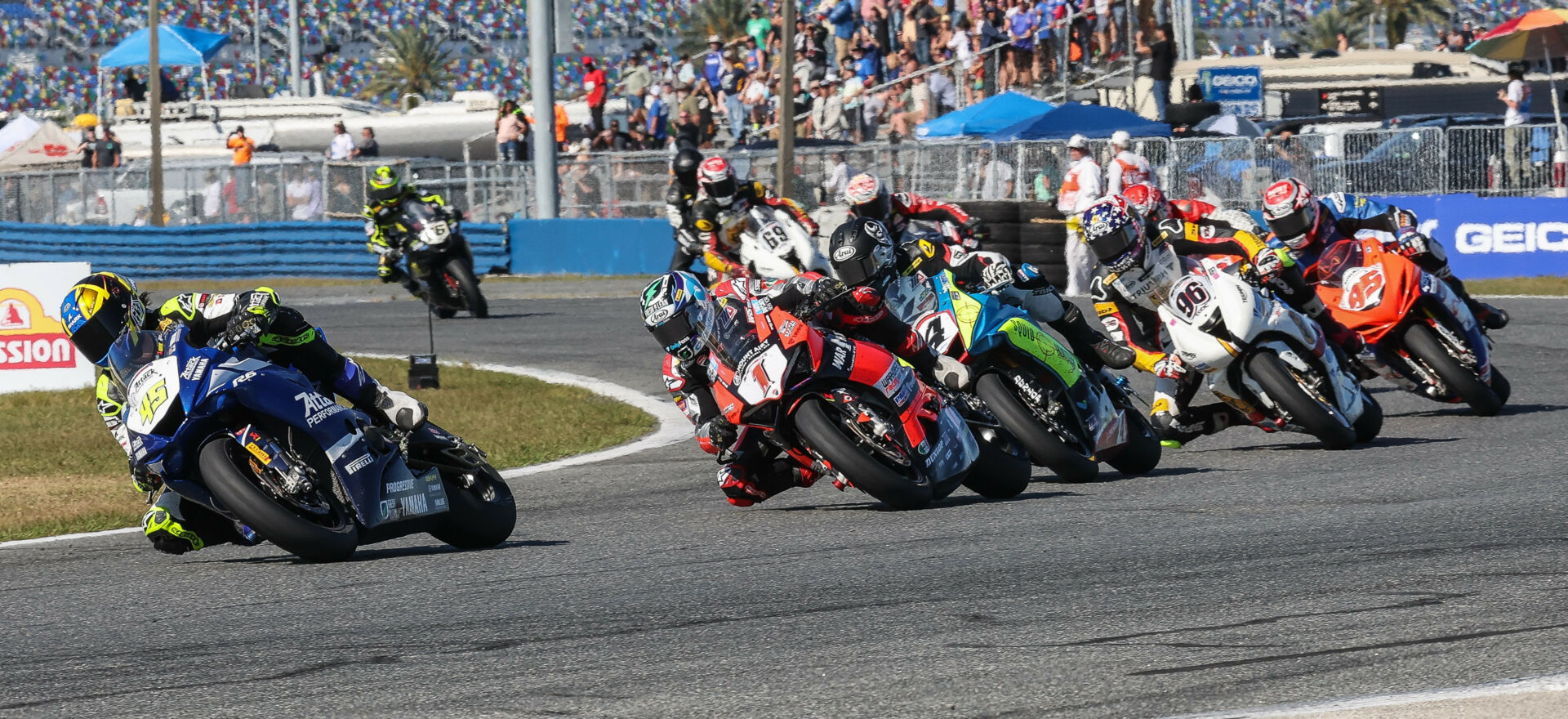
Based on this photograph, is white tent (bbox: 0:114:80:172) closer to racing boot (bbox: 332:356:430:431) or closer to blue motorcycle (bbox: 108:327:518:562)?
racing boot (bbox: 332:356:430:431)

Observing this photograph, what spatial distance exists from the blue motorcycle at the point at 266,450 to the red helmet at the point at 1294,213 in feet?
17.9

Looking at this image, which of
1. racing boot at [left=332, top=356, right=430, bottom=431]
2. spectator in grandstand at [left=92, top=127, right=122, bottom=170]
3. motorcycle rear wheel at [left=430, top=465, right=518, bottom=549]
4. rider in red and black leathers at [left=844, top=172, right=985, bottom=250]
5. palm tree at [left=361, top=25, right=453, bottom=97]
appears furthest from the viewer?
palm tree at [left=361, top=25, right=453, bottom=97]

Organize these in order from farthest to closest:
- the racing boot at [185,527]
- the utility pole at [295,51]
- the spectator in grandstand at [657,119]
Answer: the utility pole at [295,51]
the spectator in grandstand at [657,119]
the racing boot at [185,527]

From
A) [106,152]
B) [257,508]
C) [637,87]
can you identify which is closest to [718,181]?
[257,508]

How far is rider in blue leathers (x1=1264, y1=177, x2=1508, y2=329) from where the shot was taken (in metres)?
10.9

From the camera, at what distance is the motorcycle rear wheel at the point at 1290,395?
928 centimetres

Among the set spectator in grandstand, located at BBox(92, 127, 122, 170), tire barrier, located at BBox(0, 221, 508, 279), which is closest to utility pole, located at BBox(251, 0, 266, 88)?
spectator in grandstand, located at BBox(92, 127, 122, 170)

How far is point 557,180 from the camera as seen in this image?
92.9 feet

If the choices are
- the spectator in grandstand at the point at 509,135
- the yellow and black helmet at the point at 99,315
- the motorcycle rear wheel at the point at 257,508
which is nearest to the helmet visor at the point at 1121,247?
the motorcycle rear wheel at the point at 257,508

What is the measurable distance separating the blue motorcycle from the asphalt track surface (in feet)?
0.62

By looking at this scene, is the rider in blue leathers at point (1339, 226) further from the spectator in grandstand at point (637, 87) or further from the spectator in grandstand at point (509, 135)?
the spectator in grandstand at point (637, 87)

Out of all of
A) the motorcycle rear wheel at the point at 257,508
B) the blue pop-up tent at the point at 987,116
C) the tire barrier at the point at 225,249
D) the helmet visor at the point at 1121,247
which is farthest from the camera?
the tire barrier at the point at 225,249

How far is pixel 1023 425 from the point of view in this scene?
8.45 m

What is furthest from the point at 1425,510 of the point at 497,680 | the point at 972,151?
the point at 972,151
